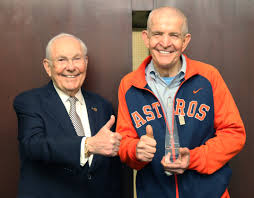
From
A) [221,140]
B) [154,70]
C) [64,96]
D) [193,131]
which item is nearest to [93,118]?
[64,96]

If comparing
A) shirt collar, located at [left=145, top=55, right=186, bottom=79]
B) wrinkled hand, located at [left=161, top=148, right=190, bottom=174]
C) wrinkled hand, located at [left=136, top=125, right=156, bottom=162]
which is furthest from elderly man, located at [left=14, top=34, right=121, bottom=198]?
shirt collar, located at [left=145, top=55, right=186, bottom=79]

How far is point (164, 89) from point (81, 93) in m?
Answer: 0.53

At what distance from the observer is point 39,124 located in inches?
74.7

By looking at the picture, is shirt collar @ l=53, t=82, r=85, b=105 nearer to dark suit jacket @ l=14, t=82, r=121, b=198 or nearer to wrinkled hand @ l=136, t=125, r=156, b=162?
dark suit jacket @ l=14, t=82, r=121, b=198

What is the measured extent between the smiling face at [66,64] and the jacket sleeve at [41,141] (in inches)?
8.0

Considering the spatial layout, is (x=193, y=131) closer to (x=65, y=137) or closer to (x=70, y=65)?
(x=65, y=137)

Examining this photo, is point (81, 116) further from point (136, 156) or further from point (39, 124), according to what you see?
point (136, 156)

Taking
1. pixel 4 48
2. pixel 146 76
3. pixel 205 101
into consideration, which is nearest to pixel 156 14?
pixel 146 76

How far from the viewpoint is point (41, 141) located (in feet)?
5.96

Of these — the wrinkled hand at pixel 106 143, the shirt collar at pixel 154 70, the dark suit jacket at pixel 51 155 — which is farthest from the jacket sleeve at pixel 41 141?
the shirt collar at pixel 154 70

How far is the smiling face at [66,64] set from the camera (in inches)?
80.7

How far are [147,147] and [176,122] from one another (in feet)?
0.81

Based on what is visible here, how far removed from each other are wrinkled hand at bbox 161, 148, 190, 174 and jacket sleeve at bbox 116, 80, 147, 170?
7.3 inches

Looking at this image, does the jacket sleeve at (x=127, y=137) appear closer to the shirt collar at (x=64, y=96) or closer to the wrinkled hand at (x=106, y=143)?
the wrinkled hand at (x=106, y=143)
